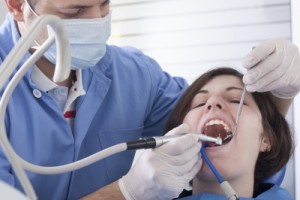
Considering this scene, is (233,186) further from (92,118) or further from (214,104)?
(92,118)

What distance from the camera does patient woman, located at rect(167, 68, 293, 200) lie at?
4.91 feet

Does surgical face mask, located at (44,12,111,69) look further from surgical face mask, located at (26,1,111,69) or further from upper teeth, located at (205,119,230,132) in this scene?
upper teeth, located at (205,119,230,132)

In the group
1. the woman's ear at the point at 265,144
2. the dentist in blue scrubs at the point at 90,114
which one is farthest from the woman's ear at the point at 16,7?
the woman's ear at the point at 265,144

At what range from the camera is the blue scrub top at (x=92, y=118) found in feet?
4.81

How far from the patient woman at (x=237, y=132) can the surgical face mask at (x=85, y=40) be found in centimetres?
47

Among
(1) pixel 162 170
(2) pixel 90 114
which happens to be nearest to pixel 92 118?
(2) pixel 90 114

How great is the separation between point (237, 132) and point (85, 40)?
27.7 inches

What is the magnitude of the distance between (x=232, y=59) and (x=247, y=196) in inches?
52.8

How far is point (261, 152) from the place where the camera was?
171 centimetres

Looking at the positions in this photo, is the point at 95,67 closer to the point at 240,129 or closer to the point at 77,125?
the point at 77,125

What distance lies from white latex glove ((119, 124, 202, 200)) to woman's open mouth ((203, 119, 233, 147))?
0.67ft

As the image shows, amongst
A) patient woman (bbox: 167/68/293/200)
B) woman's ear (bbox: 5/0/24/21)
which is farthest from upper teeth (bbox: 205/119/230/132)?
woman's ear (bbox: 5/0/24/21)

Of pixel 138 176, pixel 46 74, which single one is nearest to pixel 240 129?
pixel 138 176

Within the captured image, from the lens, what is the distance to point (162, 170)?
125 cm
